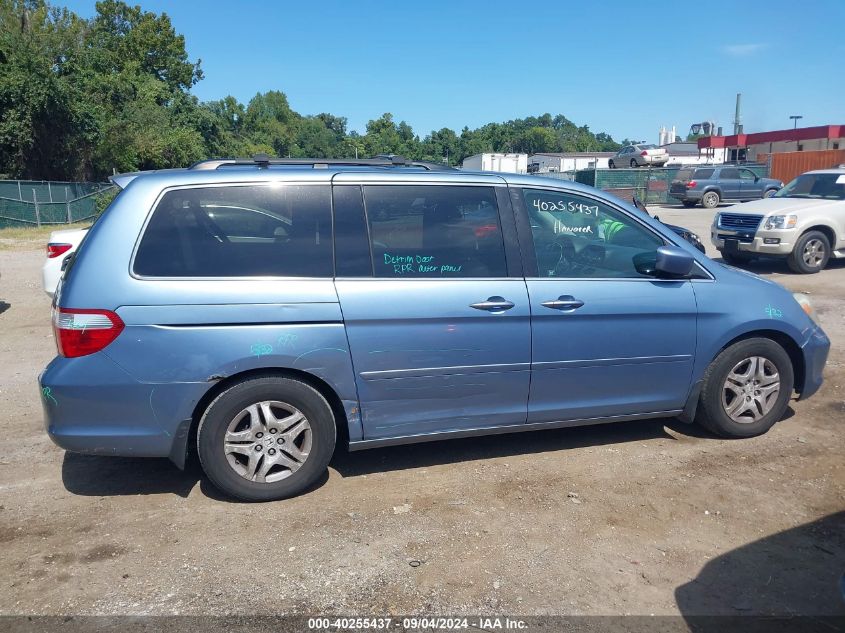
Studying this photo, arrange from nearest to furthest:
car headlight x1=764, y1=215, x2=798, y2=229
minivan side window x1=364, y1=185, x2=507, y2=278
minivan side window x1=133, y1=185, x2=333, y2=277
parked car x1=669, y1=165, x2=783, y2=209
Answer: minivan side window x1=133, y1=185, x2=333, y2=277, minivan side window x1=364, y1=185, x2=507, y2=278, car headlight x1=764, y1=215, x2=798, y2=229, parked car x1=669, y1=165, x2=783, y2=209

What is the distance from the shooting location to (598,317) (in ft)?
14.4

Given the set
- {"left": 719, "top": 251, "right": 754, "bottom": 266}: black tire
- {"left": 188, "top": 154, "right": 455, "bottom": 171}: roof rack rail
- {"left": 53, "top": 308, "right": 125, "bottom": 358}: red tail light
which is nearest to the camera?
{"left": 53, "top": 308, "right": 125, "bottom": 358}: red tail light

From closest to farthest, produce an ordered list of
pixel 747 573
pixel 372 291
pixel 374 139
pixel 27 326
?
pixel 747 573, pixel 372 291, pixel 27 326, pixel 374 139

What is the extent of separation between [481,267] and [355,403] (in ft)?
3.69

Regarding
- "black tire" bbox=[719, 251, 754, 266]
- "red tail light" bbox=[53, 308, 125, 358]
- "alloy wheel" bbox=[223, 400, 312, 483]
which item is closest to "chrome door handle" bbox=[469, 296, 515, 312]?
"alloy wheel" bbox=[223, 400, 312, 483]

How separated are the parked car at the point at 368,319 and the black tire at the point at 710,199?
81.0 ft

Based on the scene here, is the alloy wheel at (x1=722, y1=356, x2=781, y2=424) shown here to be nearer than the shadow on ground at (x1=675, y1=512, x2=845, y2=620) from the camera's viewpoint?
No

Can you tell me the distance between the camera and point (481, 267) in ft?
14.0

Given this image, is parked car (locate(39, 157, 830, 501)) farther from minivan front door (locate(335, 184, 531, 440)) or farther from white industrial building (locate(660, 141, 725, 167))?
white industrial building (locate(660, 141, 725, 167))

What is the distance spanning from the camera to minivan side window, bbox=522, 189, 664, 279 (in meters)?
4.48

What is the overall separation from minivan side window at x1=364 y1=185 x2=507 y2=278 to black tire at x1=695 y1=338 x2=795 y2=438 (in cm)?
171

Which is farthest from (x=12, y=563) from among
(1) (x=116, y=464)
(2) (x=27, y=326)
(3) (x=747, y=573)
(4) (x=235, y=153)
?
(4) (x=235, y=153)

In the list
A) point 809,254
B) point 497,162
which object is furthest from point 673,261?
point 497,162

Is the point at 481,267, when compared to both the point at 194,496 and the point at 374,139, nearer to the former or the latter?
the point at 194,496
